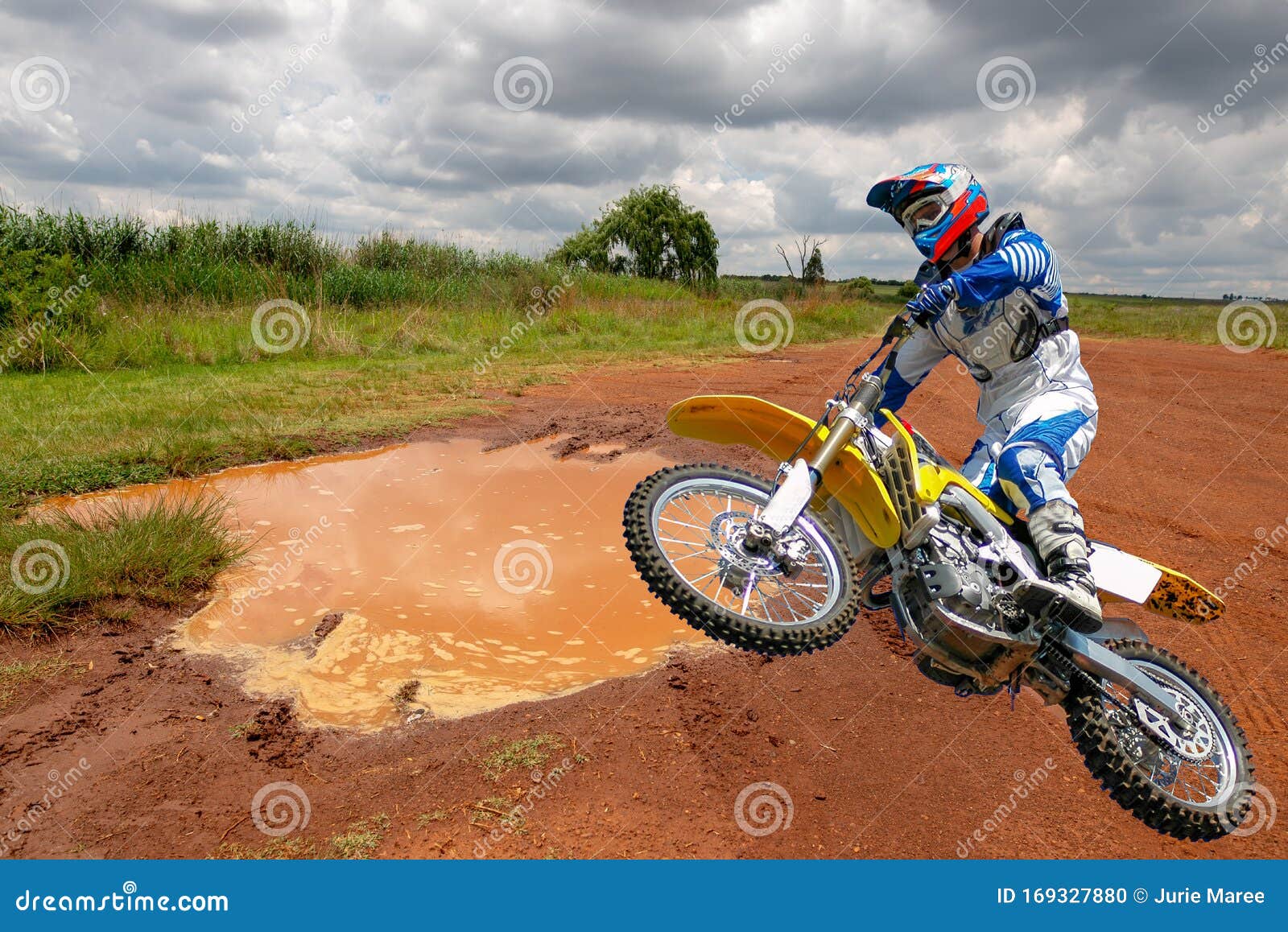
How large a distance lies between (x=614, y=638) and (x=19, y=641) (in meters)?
3.39

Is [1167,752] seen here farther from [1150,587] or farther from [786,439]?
[786,439]

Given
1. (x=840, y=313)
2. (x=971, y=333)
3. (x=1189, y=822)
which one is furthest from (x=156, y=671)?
(x=840, y=313)

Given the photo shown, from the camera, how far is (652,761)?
3693mm

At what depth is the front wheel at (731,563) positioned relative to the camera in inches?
118

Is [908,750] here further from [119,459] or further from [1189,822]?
[119,459]

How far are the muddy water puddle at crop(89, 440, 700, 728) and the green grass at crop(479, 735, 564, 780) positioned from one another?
47cm

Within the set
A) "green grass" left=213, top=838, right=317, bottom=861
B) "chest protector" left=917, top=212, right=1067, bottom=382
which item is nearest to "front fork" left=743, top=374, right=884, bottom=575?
"chest protector" left=917, top=212, right=1067, bottom=382

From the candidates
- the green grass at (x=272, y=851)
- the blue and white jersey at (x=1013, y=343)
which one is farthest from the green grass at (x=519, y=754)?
the blue and white jersey at (x=1013, y=343)

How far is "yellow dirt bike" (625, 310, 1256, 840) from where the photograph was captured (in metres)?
3.10

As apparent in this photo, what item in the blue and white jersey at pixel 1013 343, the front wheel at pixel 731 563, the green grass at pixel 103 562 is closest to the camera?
the front wheel at pixel 731 563

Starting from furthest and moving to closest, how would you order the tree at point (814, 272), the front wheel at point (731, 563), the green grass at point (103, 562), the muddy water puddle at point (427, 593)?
the tree at point (814, 272) → the green grass at point (103, 562) → the muddy water puddle at point (427, 593) → the front wheel at point (731, 563)

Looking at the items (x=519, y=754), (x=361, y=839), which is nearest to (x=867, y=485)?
(x=519, y=754)

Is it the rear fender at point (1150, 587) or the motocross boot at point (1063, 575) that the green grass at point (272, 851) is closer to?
the motocross boot at point (1063, 575)

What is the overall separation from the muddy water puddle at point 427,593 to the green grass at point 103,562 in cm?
27
